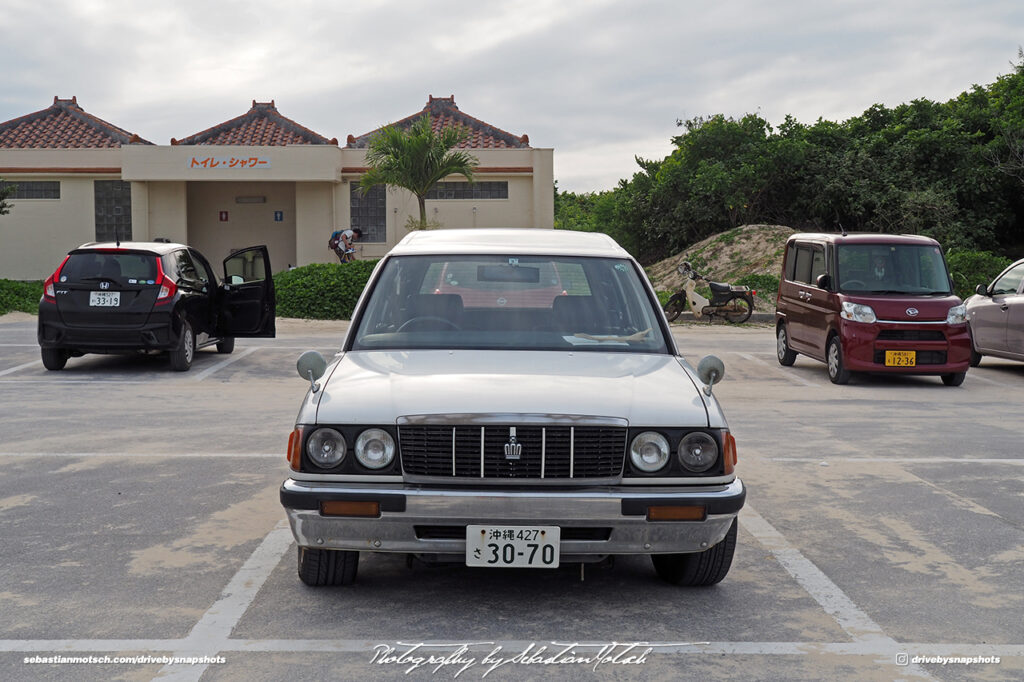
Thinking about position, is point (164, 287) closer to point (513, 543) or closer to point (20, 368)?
point (20, 368)

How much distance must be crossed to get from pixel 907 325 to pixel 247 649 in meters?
10.4

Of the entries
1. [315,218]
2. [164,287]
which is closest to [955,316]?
[164,287]

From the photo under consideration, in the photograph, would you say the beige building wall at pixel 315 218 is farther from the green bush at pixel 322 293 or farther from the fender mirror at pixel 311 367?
the fender mirror at pixel 311 367

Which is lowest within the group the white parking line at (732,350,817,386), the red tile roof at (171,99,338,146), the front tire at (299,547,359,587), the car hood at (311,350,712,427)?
the front tire at (299,547,359,587)

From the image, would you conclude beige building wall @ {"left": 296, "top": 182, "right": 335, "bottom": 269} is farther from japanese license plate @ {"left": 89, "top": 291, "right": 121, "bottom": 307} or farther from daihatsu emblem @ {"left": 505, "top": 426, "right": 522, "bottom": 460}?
daihatsu emblem @ {"left": 505, "top": 426, "right": 522, "bottom": 460}

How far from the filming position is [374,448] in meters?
4.42

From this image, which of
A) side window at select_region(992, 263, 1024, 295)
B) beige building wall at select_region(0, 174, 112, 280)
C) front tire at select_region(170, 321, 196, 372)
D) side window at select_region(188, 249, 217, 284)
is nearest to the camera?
front tire at select_region(170, 321, 196, 372)

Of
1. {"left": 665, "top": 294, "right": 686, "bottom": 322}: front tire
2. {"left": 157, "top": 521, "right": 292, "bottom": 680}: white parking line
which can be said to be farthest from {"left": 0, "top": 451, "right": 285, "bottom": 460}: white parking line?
{"left": 665, "top": 294, "right": 686, "bottom": 322}: front tire

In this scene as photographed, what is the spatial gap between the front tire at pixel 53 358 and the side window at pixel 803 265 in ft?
31.8

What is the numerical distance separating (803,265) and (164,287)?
27.4ft

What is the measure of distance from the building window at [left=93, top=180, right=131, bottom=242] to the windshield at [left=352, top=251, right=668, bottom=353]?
96.2 feet

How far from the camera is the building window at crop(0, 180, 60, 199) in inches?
1282

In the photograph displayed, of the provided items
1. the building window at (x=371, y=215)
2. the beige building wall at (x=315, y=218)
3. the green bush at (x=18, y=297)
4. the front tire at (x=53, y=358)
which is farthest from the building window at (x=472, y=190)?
the front tire at (x=53, y=358)

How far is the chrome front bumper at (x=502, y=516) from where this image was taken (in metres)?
4.27
